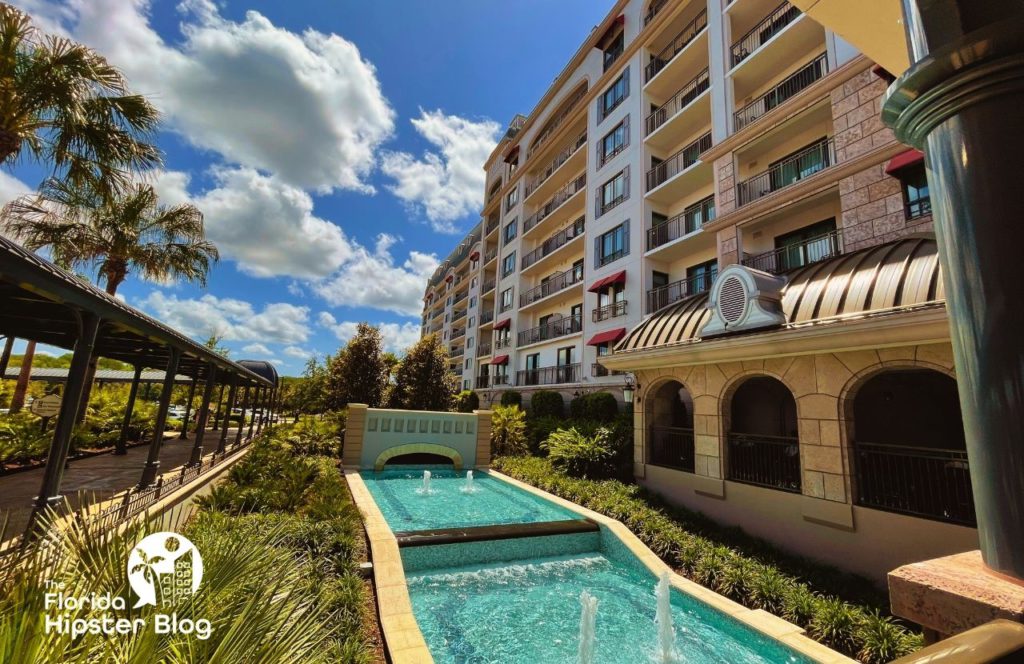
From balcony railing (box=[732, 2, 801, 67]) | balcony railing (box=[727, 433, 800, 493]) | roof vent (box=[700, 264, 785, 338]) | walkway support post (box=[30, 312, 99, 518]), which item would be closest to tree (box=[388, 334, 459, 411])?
roof vent (box=[700, 264, 785, 338])

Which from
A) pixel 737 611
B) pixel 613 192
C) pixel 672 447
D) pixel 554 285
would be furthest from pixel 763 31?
pixel 737 611

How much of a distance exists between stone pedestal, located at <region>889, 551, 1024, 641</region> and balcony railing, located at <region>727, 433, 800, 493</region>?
8.54m

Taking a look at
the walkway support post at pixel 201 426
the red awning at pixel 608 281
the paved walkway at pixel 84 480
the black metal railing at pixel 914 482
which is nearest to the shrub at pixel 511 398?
the red awning at pixel 608 281

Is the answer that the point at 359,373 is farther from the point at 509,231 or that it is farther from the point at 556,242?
the point at 509,231

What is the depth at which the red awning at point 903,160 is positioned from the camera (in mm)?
10555

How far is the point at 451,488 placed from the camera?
46.8 feet

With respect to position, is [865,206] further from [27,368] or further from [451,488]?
[27,368]

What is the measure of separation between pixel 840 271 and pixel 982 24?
893cm

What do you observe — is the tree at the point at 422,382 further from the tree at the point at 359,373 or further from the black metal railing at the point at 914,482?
the black metal railing at the point at 914,482

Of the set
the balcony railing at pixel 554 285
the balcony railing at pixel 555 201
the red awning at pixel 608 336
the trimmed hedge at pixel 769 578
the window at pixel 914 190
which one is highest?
the balcony railing at pixel 555 201

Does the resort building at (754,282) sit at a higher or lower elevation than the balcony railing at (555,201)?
lower

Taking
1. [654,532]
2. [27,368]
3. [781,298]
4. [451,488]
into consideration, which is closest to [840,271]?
[781,298]

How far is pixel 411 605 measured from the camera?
6.31 m

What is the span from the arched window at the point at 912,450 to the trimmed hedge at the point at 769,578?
1.78 meters
